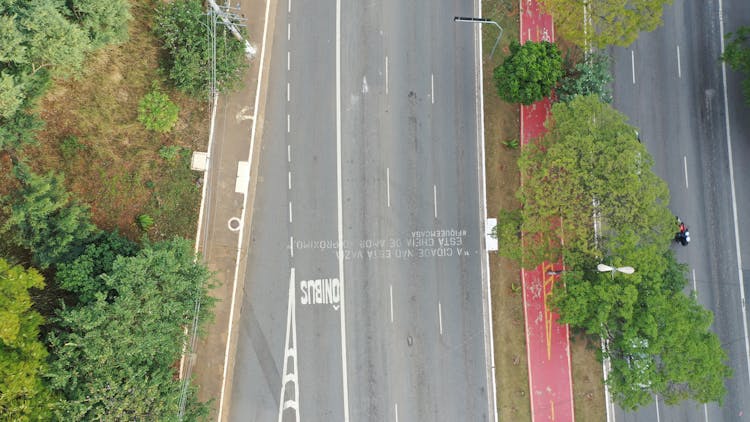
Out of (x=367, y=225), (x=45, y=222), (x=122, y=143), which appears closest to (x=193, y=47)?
(x=122, y=143)

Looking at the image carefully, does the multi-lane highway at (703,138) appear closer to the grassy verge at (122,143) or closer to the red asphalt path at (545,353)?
the red asphalt path at (545,353)

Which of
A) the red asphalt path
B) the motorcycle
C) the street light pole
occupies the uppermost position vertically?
the street light pole

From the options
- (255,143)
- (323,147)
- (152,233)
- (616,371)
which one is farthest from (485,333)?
(152,233)

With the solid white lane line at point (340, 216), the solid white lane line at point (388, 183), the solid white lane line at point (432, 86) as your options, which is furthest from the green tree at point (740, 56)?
the solid white lane line at point (340, 216)

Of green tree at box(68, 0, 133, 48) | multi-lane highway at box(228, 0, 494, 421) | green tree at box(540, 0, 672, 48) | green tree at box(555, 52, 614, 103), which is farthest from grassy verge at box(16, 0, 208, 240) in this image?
green tree at box(540, 0, 672, 48)

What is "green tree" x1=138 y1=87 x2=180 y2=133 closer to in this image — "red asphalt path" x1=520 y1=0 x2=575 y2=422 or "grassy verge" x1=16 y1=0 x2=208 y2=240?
"grassy verge" x1=16 y1=0 x2=208 y2=240

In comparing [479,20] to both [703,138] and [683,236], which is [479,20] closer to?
[703,138]
